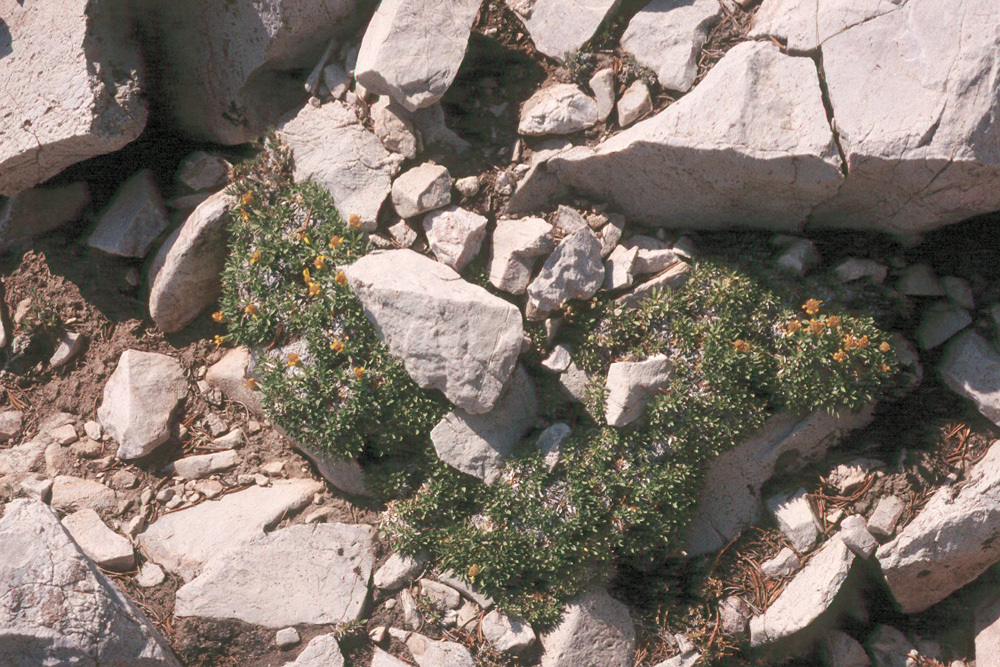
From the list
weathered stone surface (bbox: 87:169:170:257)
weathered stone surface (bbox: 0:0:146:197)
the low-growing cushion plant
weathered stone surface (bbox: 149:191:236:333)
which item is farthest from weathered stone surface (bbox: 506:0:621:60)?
weathered stone surface (bbox: 87:169:170:257)

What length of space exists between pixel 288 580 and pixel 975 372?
6.35 meters

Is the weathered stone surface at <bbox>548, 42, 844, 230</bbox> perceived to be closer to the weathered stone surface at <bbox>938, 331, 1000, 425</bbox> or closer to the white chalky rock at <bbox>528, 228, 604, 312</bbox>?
the white chalky rock at <bbox>528, 228, 604, 312</bbox>

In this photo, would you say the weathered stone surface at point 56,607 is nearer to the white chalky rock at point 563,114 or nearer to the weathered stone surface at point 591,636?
the weathered stone surface at point 591,636

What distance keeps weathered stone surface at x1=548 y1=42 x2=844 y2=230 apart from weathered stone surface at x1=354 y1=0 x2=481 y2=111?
4.14 ft

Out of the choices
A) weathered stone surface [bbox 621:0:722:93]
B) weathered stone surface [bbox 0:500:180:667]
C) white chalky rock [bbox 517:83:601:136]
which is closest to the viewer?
weathered stone surface [bbox 0:500:180:667]

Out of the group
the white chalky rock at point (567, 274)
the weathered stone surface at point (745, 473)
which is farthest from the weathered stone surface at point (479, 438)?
the weathered stone surface at point (745, 473)

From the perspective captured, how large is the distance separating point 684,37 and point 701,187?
135 centimetres

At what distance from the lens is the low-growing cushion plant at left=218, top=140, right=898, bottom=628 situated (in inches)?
237

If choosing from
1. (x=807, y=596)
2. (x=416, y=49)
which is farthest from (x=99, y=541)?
(x=807, y=596)

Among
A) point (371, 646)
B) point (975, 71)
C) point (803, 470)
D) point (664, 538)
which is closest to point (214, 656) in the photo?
point (371, 646)

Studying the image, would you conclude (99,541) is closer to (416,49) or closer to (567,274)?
(567,274)

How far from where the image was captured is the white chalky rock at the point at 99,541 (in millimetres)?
6273

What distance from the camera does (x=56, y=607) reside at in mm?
5465

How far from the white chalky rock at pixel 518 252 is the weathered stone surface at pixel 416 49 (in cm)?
139
